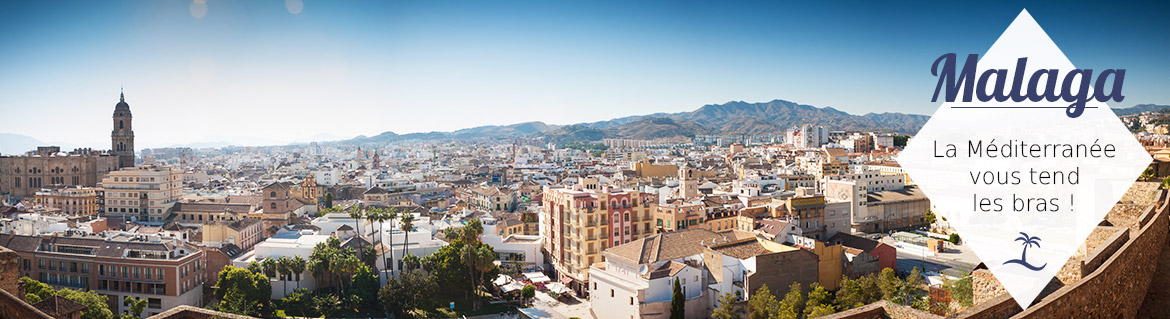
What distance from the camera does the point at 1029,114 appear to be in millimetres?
10414

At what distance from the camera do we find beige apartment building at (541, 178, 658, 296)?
805 inches

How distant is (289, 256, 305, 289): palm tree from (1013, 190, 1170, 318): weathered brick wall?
1846 cm

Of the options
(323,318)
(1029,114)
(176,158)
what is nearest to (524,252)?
(323,318)

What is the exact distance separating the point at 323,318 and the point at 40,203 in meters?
26.9

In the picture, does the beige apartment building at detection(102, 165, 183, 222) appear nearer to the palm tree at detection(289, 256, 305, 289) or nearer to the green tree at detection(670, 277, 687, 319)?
the palm tree at detection(289, 256, 305, 289)

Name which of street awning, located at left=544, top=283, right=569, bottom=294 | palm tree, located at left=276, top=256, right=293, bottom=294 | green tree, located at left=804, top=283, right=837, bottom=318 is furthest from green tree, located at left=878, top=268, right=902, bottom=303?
palm tree, located at left=276, top=256, right=293, bottom=294

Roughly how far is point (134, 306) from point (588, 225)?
41.6 ft

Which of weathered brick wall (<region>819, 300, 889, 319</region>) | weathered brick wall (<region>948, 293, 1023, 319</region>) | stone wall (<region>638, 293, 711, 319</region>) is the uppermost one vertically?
weathered brick wall (<region>948, 293, 1023, 319</region>)

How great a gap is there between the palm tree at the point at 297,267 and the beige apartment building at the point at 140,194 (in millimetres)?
18182

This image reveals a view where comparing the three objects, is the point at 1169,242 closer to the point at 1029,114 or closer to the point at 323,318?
the point at 1029,114

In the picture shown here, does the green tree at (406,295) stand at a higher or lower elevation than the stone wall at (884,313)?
lower

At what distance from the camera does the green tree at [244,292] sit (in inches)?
675

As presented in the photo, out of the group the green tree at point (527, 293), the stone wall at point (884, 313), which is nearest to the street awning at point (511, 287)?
the green tree at point (527, 293)

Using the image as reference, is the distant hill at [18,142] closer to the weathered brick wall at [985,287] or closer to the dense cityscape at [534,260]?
the dense cityscape at [534,260]
